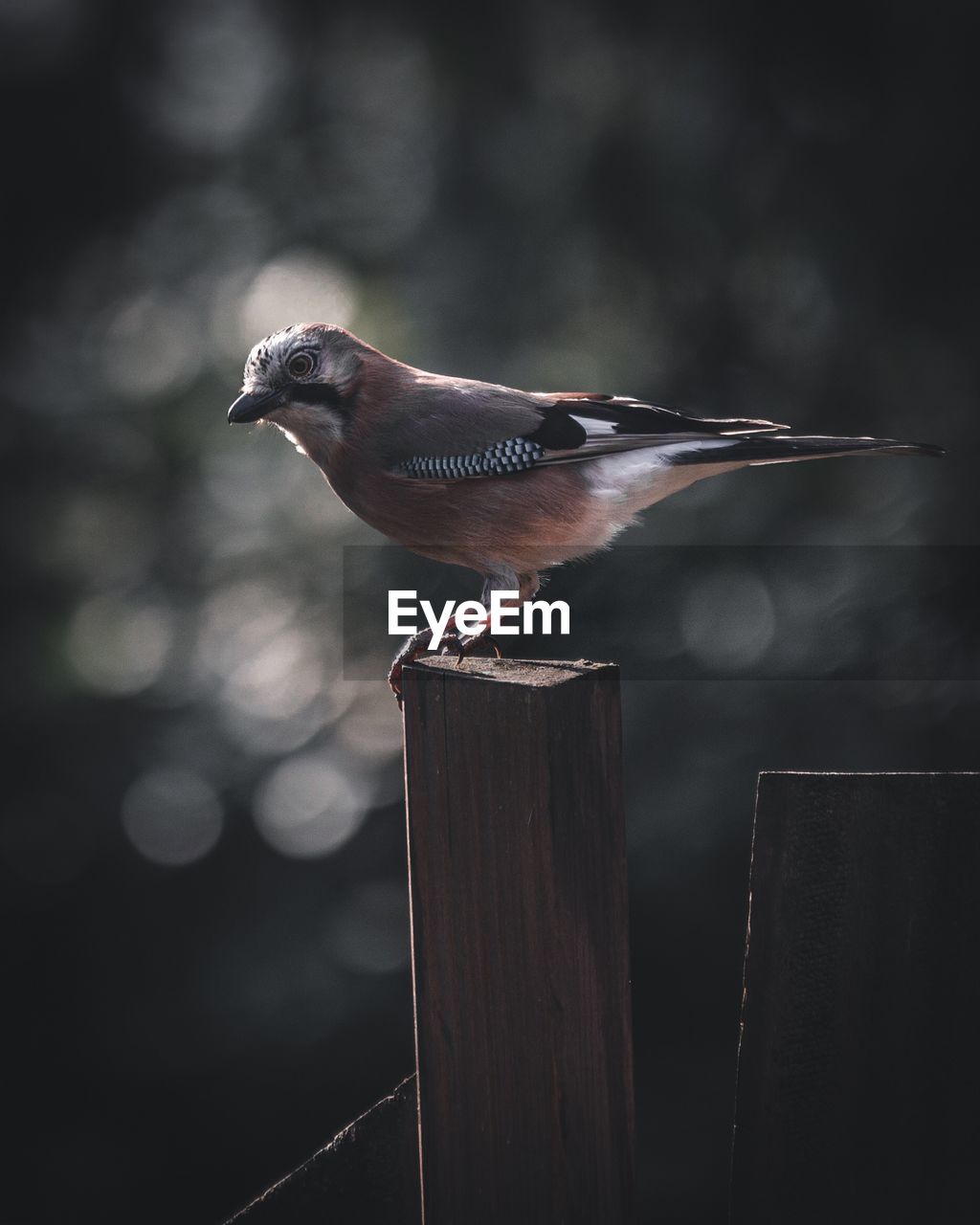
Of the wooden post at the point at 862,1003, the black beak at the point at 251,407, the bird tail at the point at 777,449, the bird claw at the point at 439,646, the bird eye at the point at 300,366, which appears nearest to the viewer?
the wooden post at the point at 862,1003

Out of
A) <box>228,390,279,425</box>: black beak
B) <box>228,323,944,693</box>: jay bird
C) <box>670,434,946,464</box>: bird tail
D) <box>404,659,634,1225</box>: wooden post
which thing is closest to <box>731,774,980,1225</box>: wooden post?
<box>404,659,634,1225</box>: wooden post

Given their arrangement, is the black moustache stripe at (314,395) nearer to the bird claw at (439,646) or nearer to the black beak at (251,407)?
the black beak at (251,407)

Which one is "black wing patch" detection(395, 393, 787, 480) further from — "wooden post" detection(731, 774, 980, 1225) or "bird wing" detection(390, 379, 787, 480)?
"wooden post" detection(731, 774, 980, 1225)

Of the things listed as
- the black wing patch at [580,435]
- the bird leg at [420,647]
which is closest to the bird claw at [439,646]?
the bird leg at [420,647]

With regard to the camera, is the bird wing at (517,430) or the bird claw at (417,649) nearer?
the bird claw at (417,649)

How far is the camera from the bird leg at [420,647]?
273 cm

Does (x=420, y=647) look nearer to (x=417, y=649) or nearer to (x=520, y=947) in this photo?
(x=417, y=649)

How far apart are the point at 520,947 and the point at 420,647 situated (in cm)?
120

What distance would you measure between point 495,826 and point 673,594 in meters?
2.35

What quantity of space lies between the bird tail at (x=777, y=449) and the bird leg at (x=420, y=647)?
87cm

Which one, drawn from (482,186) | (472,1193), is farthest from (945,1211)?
(482,186)

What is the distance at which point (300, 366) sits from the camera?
323 cm

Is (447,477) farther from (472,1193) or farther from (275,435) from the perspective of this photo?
(472,1193)

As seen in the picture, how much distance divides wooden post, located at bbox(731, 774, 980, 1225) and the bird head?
6.03ft
